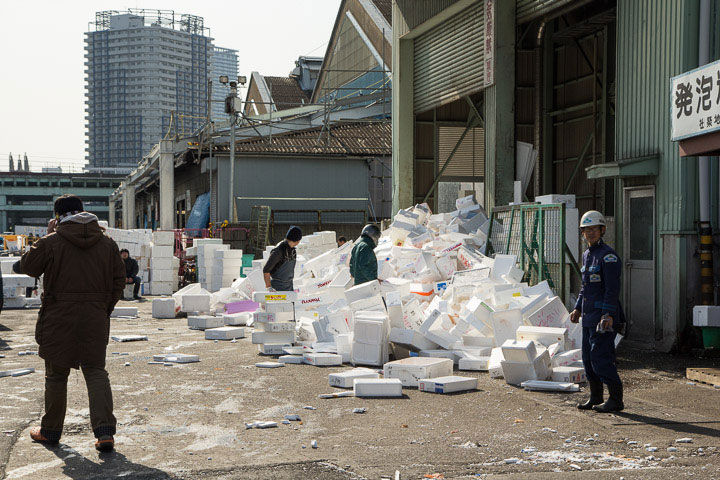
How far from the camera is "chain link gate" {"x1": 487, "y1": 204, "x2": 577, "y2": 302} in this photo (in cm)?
1318

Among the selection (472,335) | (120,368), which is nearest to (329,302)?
(472,335)

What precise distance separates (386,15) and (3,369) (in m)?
31.6

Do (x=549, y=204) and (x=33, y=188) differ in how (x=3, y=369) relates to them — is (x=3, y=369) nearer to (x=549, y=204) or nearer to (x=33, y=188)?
(x=549, y=204)

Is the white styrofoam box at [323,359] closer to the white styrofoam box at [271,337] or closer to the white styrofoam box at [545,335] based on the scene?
the white styrofoam box at [271,337]

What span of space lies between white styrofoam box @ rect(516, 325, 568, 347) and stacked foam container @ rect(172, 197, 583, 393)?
0.04 ft

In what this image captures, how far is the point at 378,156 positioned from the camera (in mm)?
35250

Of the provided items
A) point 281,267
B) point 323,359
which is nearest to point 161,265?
point 281,267

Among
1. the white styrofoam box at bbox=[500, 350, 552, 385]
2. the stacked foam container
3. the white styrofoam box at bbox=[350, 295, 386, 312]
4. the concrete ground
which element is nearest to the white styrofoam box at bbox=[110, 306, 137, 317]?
the stacked foam container

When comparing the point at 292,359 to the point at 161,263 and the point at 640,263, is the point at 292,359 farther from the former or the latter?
the point at 161,263

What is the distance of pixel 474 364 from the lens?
410 inches

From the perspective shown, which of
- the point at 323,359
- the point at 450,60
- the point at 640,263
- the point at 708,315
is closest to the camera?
the point at 708,315

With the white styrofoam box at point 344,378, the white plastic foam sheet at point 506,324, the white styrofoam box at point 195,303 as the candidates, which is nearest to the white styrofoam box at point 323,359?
the white styrofoam box at point 344,378

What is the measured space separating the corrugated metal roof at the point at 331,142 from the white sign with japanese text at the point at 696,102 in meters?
23.4

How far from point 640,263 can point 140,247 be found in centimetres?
1763
